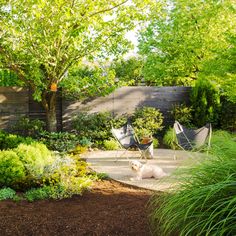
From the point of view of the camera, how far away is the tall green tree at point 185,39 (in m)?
16.6

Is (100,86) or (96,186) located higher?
(100,86)

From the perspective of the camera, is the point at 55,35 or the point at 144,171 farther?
the point at 55,35

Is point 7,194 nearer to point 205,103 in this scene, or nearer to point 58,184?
point 58,184

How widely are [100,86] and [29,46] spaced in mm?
2128

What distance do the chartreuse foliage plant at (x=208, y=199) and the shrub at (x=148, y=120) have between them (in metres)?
7.00

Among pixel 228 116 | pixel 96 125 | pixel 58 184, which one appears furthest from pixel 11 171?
pixel 228 116

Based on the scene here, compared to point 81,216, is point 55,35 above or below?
above

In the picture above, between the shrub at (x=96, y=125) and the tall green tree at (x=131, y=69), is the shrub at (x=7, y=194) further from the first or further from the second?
the tall green tree at (x=131, y=69)

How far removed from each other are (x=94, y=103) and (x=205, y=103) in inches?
122

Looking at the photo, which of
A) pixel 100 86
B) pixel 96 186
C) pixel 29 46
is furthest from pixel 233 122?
pixel 96 186

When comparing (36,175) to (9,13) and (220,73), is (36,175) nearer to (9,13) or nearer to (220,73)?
(9,13)

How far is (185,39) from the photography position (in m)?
17.3

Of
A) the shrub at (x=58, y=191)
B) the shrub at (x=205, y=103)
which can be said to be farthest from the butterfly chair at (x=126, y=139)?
the shrub at (x=205, y=103)

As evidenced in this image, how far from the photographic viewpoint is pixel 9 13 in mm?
8633
